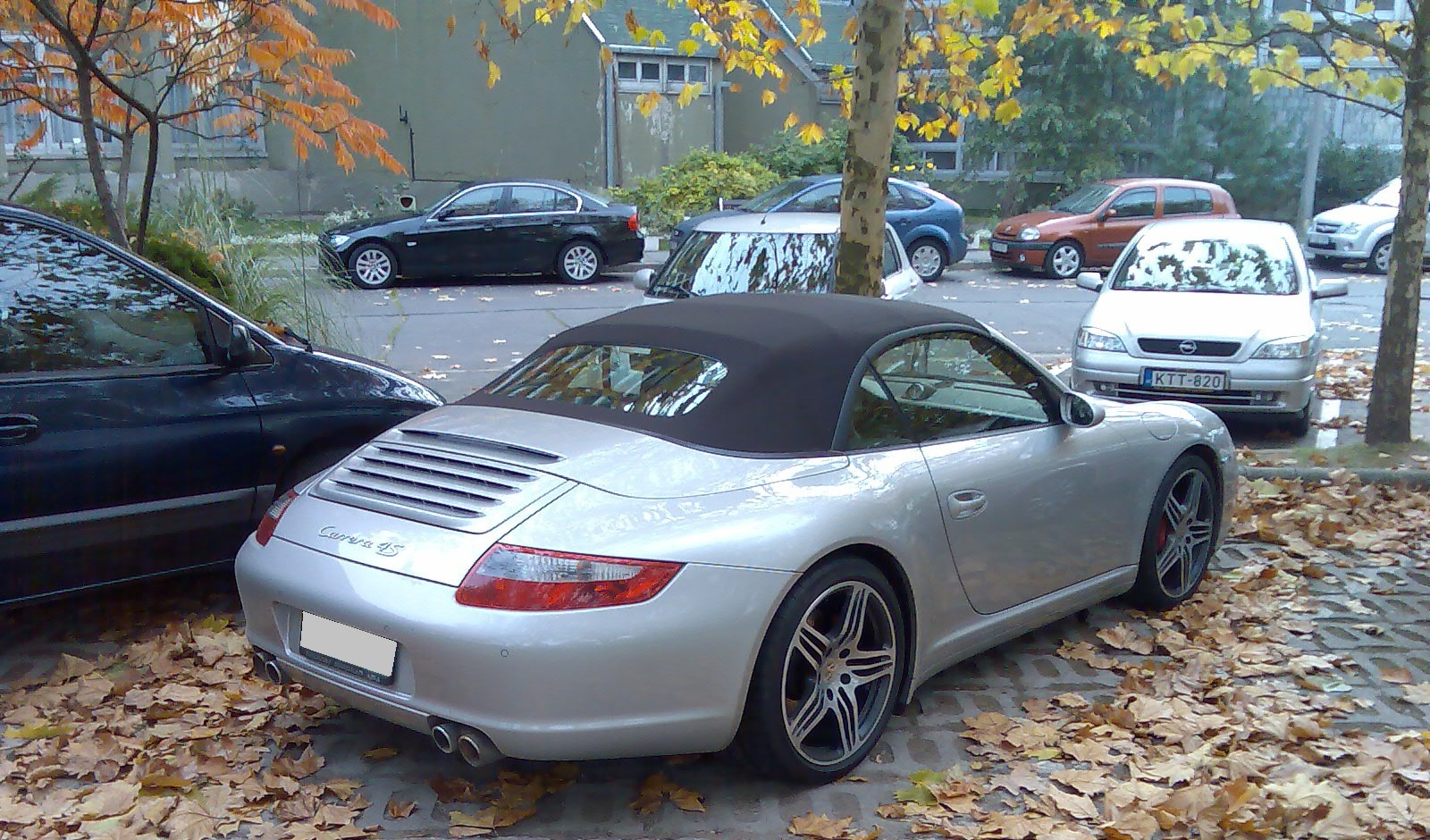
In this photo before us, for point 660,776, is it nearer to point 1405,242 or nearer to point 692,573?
point 692,573

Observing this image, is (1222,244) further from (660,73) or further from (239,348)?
(660,73)

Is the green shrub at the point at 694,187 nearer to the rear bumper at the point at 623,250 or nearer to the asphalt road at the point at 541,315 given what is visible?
the asphalt road at the point at 541,315

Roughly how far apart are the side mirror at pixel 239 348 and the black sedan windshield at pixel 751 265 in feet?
13.9

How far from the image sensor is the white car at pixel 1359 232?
69.2 feet

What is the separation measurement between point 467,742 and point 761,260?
618 centimetres

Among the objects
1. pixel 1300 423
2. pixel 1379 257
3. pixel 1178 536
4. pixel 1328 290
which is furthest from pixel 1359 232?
pixel 1178 536

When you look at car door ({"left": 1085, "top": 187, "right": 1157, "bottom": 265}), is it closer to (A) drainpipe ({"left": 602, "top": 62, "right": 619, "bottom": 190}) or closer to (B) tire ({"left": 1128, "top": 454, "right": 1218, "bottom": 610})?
(A) drainpipe ({"left": 602, "top": 62, "right": 619, "bottom": 190})

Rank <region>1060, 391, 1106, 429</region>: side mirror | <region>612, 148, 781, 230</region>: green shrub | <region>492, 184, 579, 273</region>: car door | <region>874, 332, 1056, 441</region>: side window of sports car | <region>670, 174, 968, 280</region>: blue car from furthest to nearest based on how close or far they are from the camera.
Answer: <region>612, 148, 781, 230</region>: green shrub
<region>670, 174, 968, 280</region>: blue car
<region>492, 184, 579, 273</region>: car door
<region>1060, 391, 1106, 429</region>: side mirror
<region>874, 332, 1056, 441</region>: side window of sports car

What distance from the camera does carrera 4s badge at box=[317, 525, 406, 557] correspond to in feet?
11.3

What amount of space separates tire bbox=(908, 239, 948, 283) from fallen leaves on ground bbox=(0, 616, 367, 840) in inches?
616

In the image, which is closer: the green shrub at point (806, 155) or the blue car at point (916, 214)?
the blue car at point (916, 214)

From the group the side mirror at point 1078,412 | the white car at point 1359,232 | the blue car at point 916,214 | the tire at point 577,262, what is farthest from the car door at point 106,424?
the white car at point 1359,232

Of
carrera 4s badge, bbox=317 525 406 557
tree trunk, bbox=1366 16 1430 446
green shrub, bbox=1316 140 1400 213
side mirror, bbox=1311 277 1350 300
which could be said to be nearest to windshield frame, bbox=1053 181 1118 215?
green shrub, bbox=1316 140 1400 213

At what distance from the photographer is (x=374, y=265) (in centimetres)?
1770
